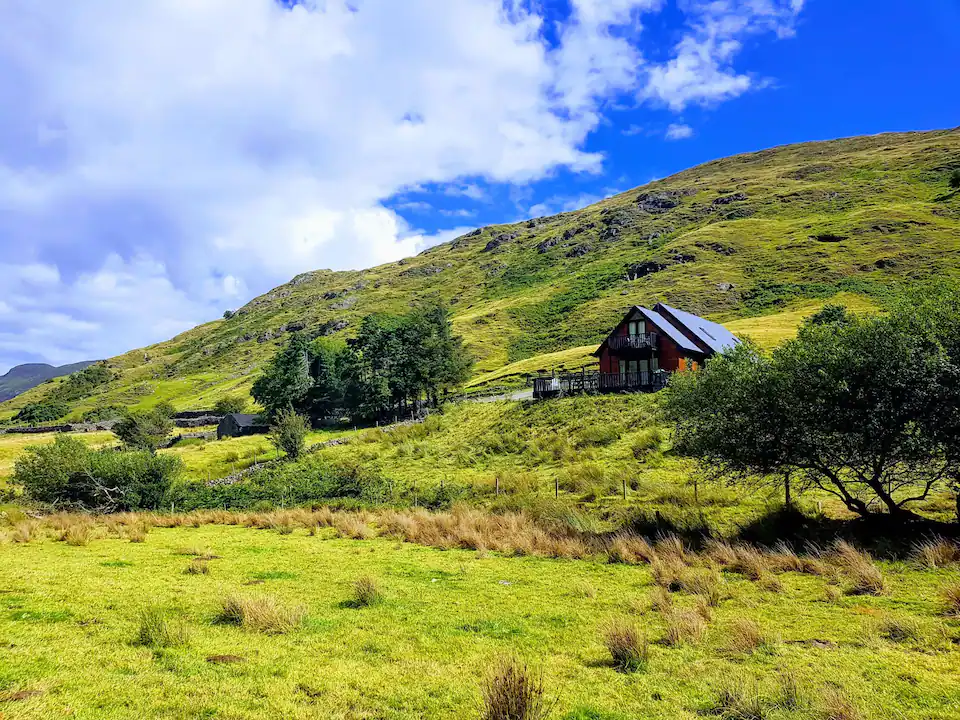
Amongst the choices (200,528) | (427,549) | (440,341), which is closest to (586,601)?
(427,549)

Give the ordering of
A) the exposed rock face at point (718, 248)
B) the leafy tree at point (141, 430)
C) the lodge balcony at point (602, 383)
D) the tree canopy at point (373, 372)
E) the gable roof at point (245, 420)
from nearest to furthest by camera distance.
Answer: the lodge balcony at point (602, 383), the tree canopy at point (373, 372), the leafy tree at point (141, 430), the gable roof at point (245, 420), the exposed rock face at point (718, 248)

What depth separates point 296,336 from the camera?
102938mm

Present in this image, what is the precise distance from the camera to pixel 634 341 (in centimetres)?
5816

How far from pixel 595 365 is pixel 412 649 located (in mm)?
77634

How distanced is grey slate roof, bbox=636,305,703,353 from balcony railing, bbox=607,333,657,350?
57.9 inches

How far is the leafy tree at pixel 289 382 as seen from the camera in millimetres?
90250

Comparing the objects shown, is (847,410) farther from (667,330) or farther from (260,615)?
(667,330)

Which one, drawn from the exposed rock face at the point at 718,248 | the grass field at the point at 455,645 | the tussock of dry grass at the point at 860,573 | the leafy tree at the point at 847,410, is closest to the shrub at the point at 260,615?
the grass field at the point at 455,645

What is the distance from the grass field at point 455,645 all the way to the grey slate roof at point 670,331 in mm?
44267

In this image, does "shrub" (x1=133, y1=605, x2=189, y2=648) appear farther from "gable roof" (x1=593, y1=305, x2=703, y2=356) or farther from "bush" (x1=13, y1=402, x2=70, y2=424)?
"bush" (x1=13, y1=402, x2=70, y2=424)

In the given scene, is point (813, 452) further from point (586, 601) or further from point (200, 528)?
point (200, 528)

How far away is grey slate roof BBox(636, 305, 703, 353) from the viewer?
2241 inches

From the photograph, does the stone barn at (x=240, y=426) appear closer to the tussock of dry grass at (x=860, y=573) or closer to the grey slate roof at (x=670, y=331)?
the grey slate roof at (x=670, y=331)

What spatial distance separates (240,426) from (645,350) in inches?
2767
